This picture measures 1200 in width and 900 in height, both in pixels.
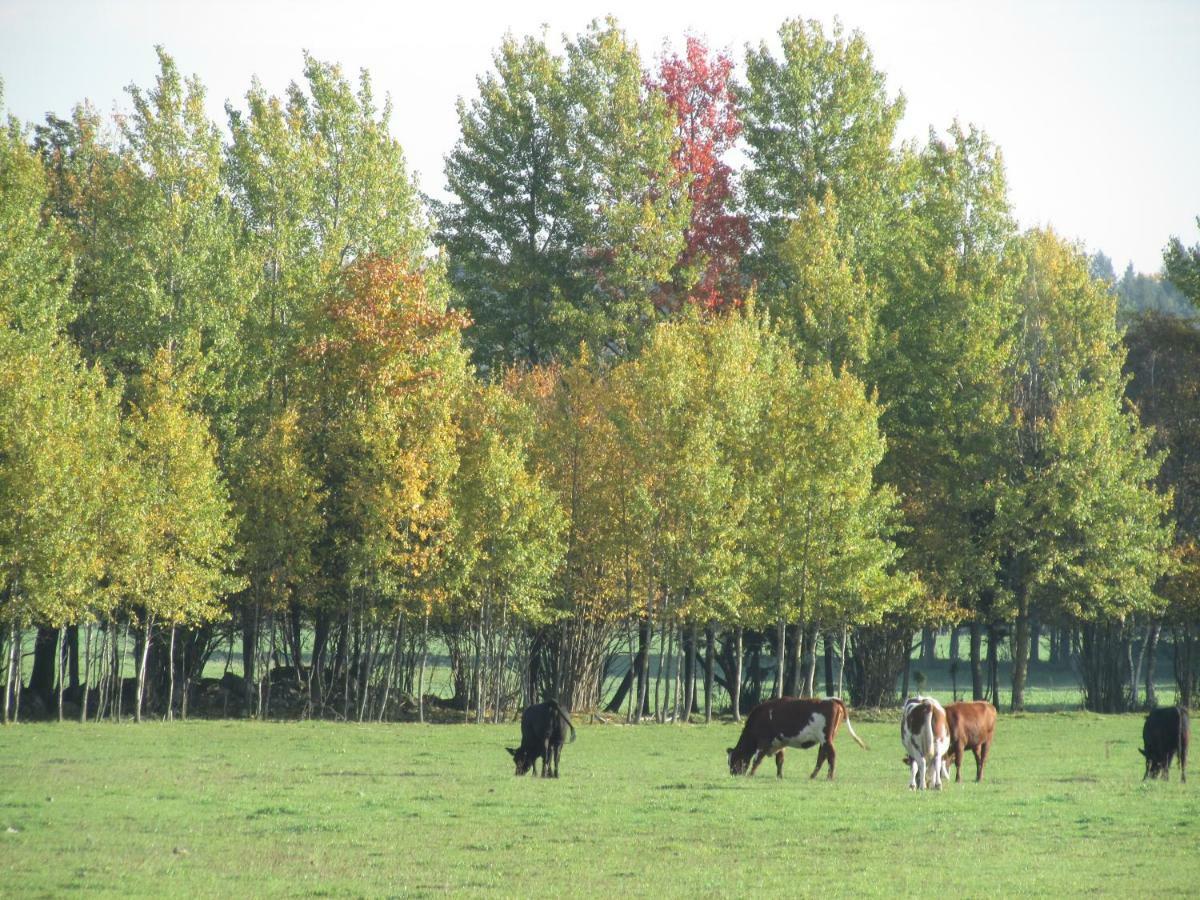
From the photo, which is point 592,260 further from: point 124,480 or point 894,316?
point 124,480

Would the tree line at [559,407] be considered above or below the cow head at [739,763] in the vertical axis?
above

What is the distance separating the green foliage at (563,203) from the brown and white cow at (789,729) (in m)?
32.6

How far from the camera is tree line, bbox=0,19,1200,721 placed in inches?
1690

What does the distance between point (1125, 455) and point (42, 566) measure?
125 ft

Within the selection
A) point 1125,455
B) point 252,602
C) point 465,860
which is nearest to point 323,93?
point 252,602

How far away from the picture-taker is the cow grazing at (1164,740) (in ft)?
87.7

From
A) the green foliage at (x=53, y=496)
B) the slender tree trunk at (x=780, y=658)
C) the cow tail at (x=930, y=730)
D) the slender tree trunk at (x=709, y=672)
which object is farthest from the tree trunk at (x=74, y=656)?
the cow tail at (x=930, y=730)

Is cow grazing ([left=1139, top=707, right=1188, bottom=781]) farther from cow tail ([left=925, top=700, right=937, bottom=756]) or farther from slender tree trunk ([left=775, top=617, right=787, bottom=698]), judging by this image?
slender tree trunk ([left=775, top=617, right=787, bottom=698])

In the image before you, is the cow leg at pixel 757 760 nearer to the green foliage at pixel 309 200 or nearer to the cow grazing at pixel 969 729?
the cow grazing at pixel 969 729

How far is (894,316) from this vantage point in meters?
56.9

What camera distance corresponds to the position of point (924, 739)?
24.5 metres

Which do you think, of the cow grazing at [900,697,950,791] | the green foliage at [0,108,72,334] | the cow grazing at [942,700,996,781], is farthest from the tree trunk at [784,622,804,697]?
the green foliage at [0,108,72,334]

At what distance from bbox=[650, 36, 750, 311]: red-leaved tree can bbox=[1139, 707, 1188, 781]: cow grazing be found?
109 feet

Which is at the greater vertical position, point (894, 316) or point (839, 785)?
point (894, 316)
